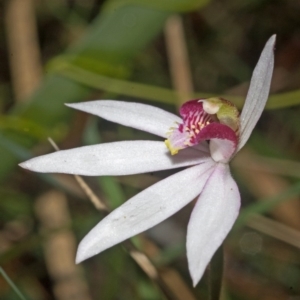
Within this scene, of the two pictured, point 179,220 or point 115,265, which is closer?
point 115,265

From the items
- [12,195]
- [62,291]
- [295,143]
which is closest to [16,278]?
[62,291]

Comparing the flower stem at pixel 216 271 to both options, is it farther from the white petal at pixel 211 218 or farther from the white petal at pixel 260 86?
the white petal at pixel 260 86

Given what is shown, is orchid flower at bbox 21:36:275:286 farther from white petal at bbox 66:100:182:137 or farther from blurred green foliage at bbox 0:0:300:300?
blurred green foliage at bbox 0:0:300:300

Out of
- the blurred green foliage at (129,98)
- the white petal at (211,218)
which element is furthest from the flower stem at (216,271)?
the blurred green foliage at (129,98)

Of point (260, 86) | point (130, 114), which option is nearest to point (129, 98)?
point (130, 114)

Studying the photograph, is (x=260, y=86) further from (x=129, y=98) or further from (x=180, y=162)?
(x=129, y=98)

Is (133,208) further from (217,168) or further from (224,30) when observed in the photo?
(224,30)

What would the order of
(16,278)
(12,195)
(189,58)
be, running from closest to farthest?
1. (16,278)
2. (12,195)
3. (189,58)
